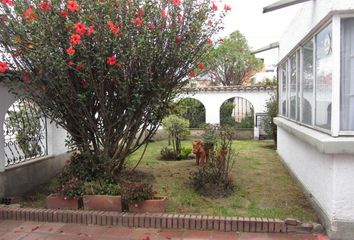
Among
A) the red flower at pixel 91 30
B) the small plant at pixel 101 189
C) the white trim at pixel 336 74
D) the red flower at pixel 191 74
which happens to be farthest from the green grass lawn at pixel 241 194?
the red flower at pixel 91 30

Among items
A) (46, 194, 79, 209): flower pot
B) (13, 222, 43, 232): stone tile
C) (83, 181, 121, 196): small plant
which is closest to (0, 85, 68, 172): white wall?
(46, 194, 79, 209): flower pot

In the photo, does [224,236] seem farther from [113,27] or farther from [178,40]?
[113,27]

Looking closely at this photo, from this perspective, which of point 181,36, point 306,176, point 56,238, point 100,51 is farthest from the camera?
point 306,176

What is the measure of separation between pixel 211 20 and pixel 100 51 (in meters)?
1.93

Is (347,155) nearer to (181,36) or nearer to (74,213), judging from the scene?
(181,36)

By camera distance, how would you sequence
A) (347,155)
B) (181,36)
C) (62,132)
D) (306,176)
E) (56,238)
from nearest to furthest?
(347,155) → (56,238) → (181,36) → (306,176) → (62,132)

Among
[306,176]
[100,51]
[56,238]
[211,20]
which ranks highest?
[211,20]

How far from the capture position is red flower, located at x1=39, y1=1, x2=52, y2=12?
5.32 meters

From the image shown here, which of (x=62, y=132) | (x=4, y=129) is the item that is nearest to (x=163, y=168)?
(x=62, y=132)

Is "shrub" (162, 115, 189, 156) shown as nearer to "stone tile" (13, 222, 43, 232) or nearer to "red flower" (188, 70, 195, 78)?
"red flower" (188, 70, 195, 78)

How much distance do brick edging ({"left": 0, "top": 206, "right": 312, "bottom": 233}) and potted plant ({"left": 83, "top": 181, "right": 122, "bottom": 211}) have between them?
0.48 ft

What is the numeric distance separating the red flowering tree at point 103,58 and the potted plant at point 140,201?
2.69 feet

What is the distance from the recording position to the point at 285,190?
6691mm

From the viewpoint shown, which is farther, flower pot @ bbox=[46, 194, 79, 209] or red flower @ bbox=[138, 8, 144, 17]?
flower pot @ bbox=[46, 194, 79, 209]
